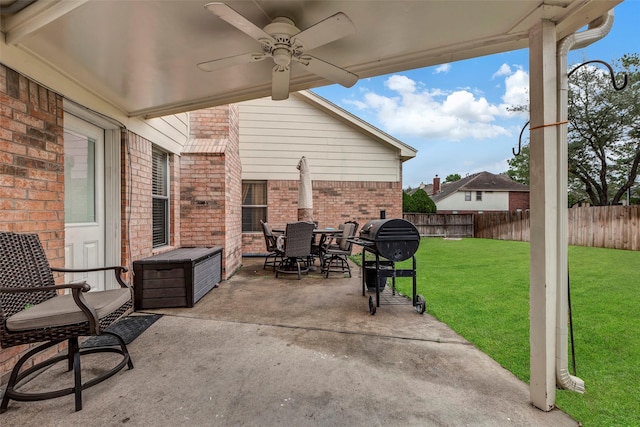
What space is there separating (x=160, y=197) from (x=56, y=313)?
3227mm

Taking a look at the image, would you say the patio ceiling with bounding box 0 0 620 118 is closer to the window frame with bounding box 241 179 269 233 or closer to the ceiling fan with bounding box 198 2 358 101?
the ceiling fan with bounding box 198 2 358 101

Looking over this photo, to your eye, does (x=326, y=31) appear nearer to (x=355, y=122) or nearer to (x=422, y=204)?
(x=355, y=122)

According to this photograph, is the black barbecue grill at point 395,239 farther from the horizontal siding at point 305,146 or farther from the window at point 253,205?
the window at point 253,205

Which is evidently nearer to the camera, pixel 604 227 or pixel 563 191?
pixel 563 191

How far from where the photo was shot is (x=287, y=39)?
2119 mm

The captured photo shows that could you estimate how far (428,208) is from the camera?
54.2 feet

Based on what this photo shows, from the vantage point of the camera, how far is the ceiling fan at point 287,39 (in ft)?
5.90

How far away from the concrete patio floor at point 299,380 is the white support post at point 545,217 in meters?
0.27

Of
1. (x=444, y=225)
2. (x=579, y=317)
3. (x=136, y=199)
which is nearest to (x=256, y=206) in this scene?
(x=136, y=199)

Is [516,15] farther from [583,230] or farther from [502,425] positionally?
[583,230]

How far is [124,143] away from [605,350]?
5.42 meters

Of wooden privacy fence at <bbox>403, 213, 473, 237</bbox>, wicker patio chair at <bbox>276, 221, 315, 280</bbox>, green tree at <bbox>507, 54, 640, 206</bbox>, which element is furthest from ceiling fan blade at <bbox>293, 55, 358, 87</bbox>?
green tree at <bbox>507, 54, 640, 206</bbox>

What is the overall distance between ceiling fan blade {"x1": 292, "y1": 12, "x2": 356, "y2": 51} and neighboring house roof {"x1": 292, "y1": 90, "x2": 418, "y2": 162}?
6.59 meters

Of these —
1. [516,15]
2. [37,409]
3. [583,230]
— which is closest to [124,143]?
[37,409]
